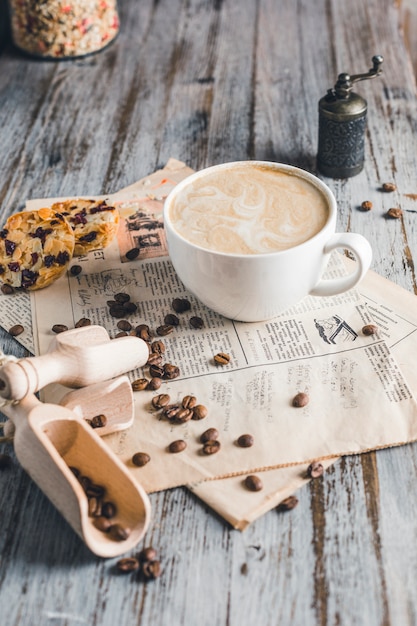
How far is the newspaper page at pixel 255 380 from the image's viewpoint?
3.05ft

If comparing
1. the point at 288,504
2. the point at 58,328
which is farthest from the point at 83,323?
the point at 288,504

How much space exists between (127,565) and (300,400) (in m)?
0.33

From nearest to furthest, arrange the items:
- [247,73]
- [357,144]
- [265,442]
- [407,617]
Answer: [407,617] → [265,442] → [357,144] → [247,73]

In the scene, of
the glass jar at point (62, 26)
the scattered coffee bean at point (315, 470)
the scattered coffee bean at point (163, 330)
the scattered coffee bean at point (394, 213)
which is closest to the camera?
the scattered coffee bean at point (315, 470)

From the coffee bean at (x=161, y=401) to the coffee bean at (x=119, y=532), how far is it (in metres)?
0.21

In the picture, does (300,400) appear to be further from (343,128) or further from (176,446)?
(343,128)

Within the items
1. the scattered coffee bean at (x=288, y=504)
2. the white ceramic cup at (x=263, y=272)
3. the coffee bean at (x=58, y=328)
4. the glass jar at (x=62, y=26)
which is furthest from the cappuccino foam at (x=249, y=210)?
the glass jar at (x=62, y=26)

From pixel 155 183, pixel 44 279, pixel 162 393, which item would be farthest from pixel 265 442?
pixel 155 183

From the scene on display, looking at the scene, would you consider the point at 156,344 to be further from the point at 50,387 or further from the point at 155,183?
the point at 155,183

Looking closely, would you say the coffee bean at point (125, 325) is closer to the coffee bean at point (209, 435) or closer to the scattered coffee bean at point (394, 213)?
the coffee bean at point (209, 435)

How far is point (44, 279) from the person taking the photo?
121 centimetres

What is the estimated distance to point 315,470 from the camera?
90 centimetres

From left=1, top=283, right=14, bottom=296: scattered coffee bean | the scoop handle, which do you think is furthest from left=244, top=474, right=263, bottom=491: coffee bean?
left=1, top=283, right=14, bottom=296: scattered coffee bean

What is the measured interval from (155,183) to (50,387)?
0.62 meters
